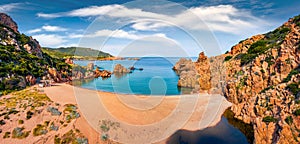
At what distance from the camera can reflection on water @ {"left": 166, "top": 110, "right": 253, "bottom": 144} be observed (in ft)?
50.2

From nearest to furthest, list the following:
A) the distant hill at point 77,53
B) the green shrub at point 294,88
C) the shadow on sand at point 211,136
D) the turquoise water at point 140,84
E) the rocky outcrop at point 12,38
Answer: the green shrub at point 294,88 < the shadow on sand at point 211,136 < the distant hill at point 77,53 < the rocky outcrop at point 12,38 < the turquoise water at point 140,84

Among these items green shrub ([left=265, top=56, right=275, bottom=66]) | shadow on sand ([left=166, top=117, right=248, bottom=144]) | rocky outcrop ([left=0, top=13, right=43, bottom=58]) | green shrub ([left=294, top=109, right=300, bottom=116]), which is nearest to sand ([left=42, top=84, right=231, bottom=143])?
shadow on sand ([left=166, top=117, right=248, bottom=144])

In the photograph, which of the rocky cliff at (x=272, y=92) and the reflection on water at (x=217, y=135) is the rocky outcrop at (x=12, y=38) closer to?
the reflection on water at (x=217, y=135)

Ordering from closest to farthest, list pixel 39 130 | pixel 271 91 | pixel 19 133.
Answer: pixel 19 133 → pixel 39 130 → pixel 271 91

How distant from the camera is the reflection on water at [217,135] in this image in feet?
50.2

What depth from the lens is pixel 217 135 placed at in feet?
53.9

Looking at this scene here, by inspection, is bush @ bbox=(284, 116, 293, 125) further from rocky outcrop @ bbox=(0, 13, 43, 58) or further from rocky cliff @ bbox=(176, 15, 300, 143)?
rocky outcrop @ bbox=(0, 13, 43, 58)

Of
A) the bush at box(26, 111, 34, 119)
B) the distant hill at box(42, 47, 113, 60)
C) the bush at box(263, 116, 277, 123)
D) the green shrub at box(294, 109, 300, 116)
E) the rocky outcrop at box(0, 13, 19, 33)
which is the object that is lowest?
the bush at box(26, 111, 34, 119)

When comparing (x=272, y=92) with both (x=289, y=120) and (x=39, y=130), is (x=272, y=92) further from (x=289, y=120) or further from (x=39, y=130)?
(x=39, y=130)

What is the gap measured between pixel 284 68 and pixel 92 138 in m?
19.6

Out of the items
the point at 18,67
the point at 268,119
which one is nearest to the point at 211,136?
the point at 268,119

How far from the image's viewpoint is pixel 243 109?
2027cm

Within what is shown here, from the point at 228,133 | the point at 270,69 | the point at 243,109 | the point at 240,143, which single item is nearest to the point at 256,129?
the point at 240,143

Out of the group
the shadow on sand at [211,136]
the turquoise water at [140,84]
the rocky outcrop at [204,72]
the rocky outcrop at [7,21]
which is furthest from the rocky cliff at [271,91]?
the rocky outcrop at [7,21]
